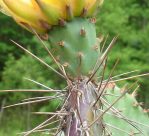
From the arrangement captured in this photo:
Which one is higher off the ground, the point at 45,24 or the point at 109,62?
the point at 109,62

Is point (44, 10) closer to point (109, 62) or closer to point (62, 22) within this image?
point (62, 22)

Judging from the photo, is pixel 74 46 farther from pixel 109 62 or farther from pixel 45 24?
pixel 109 62

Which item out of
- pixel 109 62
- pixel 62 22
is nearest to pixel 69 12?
pixel 62 22

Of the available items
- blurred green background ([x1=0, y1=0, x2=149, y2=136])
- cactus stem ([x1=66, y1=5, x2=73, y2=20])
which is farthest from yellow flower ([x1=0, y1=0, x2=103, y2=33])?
blurred green background ([x1=0, y1=0, x2=149, y2=136])

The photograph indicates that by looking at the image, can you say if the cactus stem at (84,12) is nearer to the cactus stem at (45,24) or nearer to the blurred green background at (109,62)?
the cactus stem at (45,24)

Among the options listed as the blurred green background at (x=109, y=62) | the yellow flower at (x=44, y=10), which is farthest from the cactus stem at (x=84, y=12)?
the blurred green background at (x=109, y=62)

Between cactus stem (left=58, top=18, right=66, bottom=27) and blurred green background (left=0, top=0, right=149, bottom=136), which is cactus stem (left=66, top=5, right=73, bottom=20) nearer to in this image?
cactus stem (left=58, top=18, right=66, bottom=27)

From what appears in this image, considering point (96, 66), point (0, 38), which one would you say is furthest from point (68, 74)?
point (0, 38)

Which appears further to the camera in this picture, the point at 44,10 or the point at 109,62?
the point at 109,62
